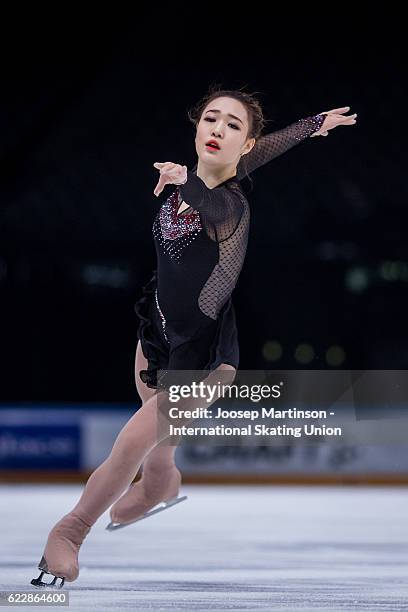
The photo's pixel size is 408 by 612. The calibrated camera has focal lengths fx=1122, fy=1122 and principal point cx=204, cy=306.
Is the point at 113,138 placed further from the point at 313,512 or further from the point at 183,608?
the point at 183,608

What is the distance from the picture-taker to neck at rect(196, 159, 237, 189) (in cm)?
331

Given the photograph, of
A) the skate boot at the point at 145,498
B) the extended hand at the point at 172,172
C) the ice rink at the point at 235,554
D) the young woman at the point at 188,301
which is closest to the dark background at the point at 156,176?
the ice rink at the point at 235,554

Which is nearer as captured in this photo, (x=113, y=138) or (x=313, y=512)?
(x=313, y=512)

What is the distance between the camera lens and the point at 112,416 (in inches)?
399

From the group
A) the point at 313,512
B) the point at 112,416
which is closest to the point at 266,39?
the point at 112,416

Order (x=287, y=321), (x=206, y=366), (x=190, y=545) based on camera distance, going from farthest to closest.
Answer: (x=287, y=321) → (x=190, y=545) → (x=206, y=366)

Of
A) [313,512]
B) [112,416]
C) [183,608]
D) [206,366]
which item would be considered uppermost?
[112,416]

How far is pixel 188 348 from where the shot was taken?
324cm

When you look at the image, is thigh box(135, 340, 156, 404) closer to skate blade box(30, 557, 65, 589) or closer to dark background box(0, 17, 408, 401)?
skate blade box(30, 557, 65, 589)

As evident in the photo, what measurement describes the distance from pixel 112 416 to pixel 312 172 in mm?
6687

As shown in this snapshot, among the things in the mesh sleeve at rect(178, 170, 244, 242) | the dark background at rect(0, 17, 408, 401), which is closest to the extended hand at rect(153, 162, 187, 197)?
the mesh sleeve at rect(178, 170, 244, 242)

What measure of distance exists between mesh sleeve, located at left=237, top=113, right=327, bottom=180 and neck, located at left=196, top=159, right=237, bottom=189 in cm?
9

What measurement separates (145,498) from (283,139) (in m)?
1.23

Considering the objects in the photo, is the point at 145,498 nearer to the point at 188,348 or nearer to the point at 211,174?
the point at 188,348
